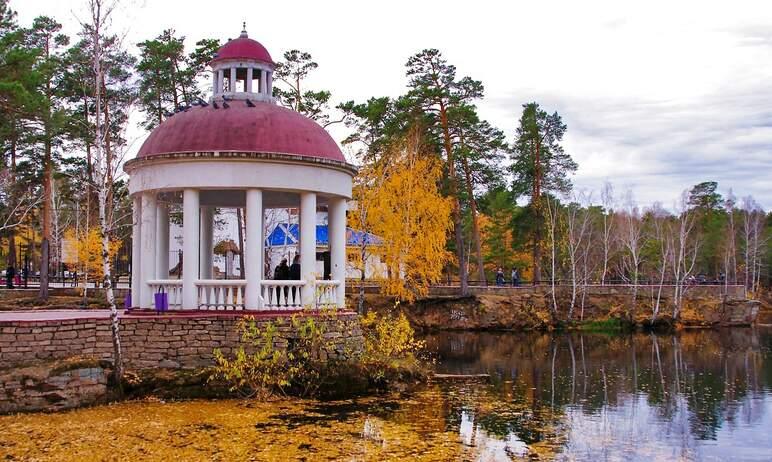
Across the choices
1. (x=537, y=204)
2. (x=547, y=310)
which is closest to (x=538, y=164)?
(x=537, y=204)

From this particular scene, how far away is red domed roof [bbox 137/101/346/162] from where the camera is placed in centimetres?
1698

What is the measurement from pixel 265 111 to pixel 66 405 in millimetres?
8020

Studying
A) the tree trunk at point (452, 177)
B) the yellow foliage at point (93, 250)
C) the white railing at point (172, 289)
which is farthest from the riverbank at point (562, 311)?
the white railing at point (172, 289)

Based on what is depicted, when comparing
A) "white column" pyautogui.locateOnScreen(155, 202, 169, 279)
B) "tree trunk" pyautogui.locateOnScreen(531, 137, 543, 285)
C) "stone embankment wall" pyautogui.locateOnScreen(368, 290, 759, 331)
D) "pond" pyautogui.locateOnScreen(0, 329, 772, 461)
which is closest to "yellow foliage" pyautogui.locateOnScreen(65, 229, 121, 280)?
"stone embankment wall" pyautogui.locateOnScreen(368, 290, 759, 331)

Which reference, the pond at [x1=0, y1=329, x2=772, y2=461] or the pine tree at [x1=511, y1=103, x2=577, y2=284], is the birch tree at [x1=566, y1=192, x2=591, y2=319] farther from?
the pond at [x1=0, y1=329, x2=772, y2=461]

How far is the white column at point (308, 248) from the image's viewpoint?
17203 mm

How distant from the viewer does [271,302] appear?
55.6 ft

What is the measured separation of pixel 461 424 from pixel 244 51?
415 inches

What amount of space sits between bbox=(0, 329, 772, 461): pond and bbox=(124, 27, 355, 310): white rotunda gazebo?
2885mm

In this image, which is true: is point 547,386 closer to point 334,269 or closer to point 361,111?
point 334,269

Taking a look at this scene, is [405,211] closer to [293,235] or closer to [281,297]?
[293,235]

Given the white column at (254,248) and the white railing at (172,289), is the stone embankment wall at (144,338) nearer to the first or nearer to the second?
the white column at (254,248)

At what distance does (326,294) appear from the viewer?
17.5 meters

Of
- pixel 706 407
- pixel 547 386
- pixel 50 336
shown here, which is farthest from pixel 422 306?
pixel 50 336
